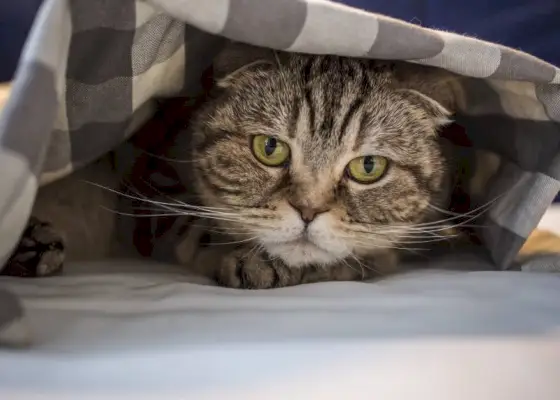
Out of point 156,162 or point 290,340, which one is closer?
point 290,340

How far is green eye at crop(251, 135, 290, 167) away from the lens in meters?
1.02

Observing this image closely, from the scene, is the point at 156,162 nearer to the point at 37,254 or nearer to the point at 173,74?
the point at 173,74

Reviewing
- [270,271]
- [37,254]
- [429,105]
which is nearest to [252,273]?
[270,271]

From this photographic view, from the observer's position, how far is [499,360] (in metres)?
0.64

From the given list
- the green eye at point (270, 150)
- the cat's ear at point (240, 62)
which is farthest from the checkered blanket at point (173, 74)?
the green eye at point (270, 150)

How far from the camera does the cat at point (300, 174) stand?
985 mm

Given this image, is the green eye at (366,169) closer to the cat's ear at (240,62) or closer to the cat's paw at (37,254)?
the cat's ear at (240,62)

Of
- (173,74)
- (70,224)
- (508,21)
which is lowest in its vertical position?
(70,224)

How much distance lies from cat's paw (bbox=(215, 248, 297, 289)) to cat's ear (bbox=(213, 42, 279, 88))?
0.29 meters

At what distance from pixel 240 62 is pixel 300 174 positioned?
0.70 feet

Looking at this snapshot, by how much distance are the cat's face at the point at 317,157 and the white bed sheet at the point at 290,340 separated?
4.6 inches

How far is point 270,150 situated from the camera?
3.35 feet

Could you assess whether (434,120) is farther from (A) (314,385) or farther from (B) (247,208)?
(A) (314,385)

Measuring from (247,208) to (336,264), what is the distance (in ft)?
0.53
